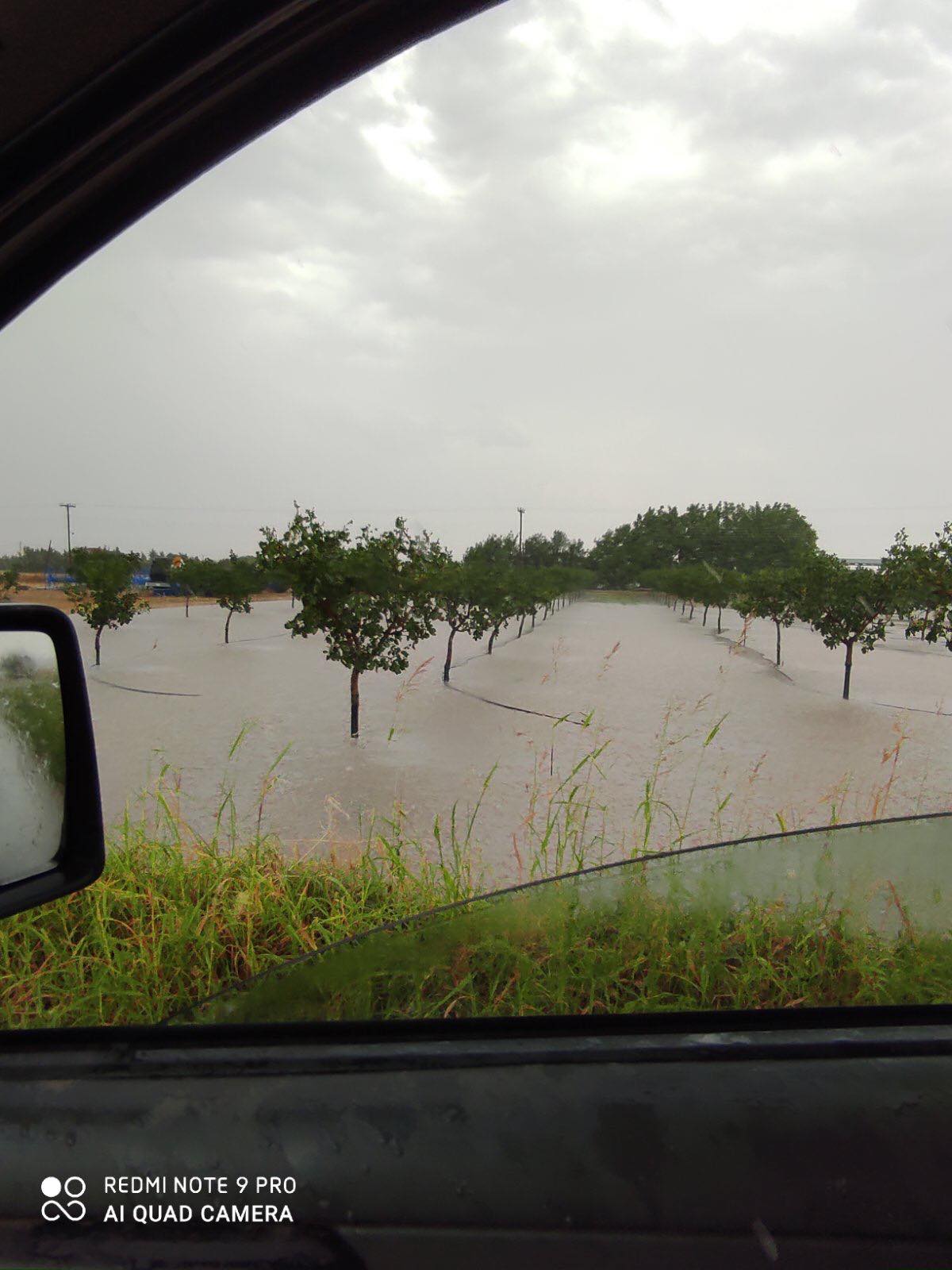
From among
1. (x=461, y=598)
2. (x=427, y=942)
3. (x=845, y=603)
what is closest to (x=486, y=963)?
(x=427, y=942)

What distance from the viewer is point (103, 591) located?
1918 millimetres

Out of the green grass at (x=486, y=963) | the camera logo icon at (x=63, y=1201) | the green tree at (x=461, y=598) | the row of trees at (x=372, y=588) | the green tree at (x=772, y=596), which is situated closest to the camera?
the camera logo icon at (x=63, y=1201)

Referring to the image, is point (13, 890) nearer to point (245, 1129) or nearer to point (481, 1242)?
point (245, 1129)

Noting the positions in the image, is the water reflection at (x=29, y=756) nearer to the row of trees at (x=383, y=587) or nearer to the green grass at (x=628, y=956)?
the green grass at (x=628, y=956)

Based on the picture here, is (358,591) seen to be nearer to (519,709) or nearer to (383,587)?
(383,587)

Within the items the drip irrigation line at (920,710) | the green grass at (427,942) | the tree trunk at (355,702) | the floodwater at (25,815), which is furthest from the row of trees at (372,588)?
the floodwater at (25,815)

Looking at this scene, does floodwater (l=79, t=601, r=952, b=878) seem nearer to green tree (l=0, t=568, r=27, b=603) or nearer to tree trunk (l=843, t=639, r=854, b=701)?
tree trunk (l=843, t=639, r=854, b=701)

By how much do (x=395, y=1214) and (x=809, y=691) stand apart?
2503 mm

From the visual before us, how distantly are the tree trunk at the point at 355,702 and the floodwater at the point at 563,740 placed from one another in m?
0.03

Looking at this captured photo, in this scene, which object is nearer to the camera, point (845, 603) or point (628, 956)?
point (628, 956)

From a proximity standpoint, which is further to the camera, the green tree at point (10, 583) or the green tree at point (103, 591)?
the green tree at point (103, 591)

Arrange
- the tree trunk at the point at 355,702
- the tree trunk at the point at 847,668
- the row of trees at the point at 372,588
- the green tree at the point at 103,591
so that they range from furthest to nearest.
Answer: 1. the tree trunk at the point at 355,702
2. the tree trunk at the point at 847,668
3. the row of trees at the point at 372,588
4. the green tree at the point at 103,591

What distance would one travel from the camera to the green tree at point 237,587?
8.21ft

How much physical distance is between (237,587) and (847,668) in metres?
2.46
